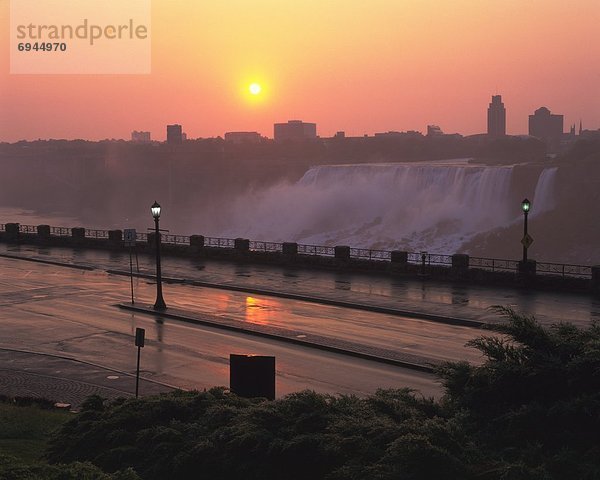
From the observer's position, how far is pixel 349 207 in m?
174

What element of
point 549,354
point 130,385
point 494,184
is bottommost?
point 130,385

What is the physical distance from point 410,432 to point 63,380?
12473mm

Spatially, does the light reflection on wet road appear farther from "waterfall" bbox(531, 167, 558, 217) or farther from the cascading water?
"waterfall" bbox(531, 167, 558, 217)

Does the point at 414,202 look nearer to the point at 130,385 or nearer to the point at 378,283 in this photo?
the point at 378,283

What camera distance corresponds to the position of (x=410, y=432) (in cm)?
930

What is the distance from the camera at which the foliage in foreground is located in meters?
8.66

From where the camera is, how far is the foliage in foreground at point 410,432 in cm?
866

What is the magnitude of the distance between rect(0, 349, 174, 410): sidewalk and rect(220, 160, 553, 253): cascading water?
11798 cm

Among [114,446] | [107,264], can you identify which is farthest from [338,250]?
[114,446]

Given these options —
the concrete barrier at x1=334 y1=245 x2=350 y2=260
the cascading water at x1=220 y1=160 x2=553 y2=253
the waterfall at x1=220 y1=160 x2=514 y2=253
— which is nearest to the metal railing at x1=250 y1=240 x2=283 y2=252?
the concrete barrier at x1=334 y1=245 x2=350 y2=260

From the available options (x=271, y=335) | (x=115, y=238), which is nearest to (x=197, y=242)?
(x=115, y=238)

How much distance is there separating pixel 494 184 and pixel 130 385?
451ft

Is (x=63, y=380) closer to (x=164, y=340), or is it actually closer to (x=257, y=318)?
(x=164, y=340)

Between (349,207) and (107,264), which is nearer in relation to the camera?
(107,264)
